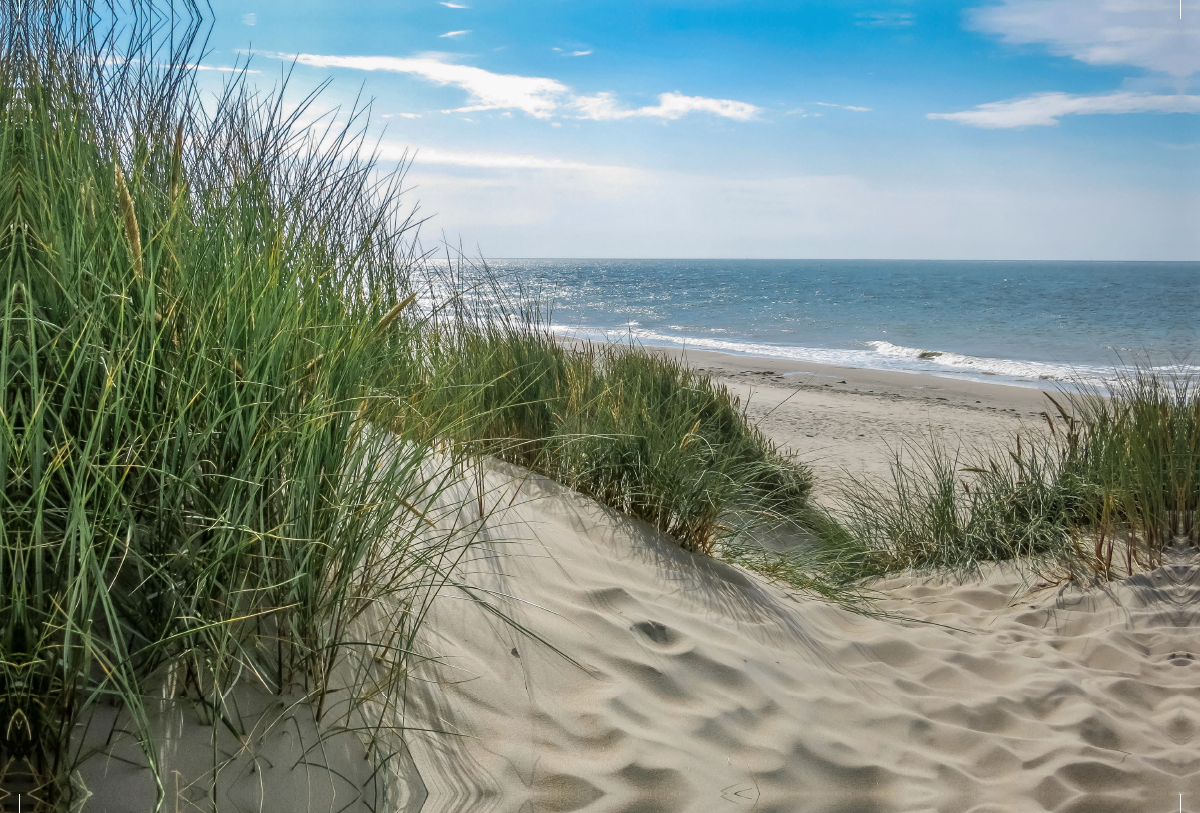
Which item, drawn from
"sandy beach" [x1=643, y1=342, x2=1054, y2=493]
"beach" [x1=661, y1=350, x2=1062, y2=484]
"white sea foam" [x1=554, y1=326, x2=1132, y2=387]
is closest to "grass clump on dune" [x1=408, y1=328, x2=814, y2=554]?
"sandy beach" [x1=643, y1=342, x2=1054, y2=493]

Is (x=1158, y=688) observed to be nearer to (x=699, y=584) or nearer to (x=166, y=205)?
(x=699, y=584)

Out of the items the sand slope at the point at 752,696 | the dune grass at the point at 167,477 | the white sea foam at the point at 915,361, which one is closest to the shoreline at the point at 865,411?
the white sea foam at the point at 915,361

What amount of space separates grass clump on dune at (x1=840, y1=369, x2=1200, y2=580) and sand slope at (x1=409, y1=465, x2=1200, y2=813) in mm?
571

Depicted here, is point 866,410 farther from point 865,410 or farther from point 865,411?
point 865,411

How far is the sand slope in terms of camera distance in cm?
179

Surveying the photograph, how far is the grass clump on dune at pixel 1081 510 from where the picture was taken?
3979 mm

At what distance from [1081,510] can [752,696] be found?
3289 mm

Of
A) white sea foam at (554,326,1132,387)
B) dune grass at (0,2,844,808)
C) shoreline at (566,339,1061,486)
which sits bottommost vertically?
shoreline at (566,339,1061,486)

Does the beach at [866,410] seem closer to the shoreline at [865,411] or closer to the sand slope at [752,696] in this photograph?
the shoreline at [865,411]

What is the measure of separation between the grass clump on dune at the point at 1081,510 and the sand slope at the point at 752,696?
571 mm

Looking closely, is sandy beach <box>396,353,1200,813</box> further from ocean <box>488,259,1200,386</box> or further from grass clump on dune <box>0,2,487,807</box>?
ocean <box>488,259,1200,386</box>

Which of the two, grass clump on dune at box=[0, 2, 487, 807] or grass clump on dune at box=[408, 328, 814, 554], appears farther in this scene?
grass clump on dune at box=[408, 328, 814, 554]

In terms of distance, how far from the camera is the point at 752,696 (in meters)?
2.22

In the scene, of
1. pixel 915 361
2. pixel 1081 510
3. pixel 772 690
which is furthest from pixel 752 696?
pixel 915 361
